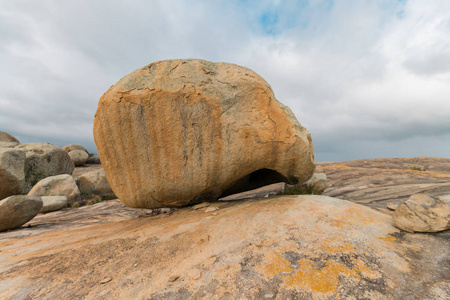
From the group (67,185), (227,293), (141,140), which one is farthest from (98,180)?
(227,293)

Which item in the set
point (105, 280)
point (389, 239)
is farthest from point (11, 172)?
point (389, 239)

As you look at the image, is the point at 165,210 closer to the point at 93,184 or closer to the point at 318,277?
the point at 318,277

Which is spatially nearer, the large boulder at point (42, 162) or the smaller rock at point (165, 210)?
the smaller rock at point (165, 210)

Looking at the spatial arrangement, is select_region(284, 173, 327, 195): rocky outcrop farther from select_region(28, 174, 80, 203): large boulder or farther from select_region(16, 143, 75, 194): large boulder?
select_region(16, 143, 75, 194): large boulder

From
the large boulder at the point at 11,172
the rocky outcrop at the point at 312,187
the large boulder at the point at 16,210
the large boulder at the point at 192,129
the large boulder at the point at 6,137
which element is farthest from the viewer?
the large boulder at the point at 6,137

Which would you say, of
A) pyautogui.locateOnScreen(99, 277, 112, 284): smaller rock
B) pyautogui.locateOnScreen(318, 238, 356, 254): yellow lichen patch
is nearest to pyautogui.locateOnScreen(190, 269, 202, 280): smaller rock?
pyautogui.locateOnScreen(99, 277, 112, 284): smaller rock

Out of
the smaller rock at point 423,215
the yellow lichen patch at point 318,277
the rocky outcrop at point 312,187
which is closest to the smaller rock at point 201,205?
the rocky outcrop at point 312,187

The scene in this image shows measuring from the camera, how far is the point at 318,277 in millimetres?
2787

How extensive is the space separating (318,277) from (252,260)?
0.89 meters

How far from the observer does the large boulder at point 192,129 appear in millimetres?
5426

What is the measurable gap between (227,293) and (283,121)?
4052 mm

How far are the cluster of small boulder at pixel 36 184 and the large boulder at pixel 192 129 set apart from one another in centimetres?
468

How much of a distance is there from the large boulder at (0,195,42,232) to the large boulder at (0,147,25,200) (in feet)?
14.7

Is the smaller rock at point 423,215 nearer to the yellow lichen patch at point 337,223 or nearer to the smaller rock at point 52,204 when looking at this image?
the yellow lichen patch at point 337,223
